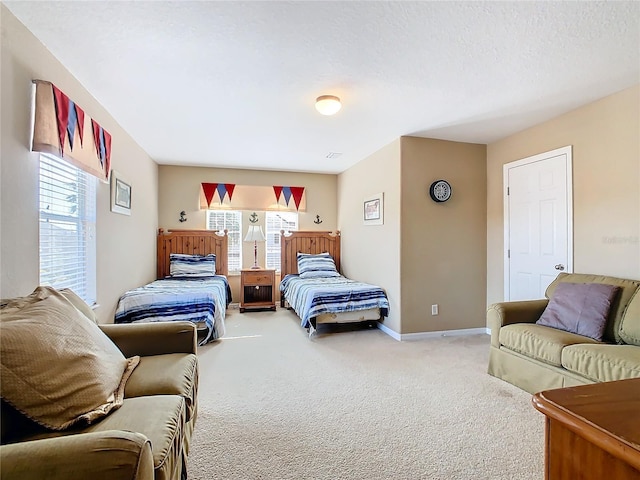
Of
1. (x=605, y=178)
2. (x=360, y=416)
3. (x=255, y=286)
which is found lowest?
(x=360, y=416)

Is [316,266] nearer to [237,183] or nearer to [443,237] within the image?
[237,183]

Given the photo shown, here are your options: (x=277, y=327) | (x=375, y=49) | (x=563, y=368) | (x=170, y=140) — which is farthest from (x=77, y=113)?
(x=563, y=368)

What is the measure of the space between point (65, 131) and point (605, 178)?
4.24 metres

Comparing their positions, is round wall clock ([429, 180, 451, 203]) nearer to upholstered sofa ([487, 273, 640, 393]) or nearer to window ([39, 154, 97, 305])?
upholstered sofa ([487, 273, 640, 393])

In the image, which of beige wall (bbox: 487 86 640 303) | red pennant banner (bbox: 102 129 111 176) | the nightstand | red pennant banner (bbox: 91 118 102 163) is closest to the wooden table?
beige wall (bbox: 487 86 640 303)

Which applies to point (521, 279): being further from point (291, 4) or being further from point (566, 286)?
point (291, 4)

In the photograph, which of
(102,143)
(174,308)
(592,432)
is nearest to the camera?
(592,432)

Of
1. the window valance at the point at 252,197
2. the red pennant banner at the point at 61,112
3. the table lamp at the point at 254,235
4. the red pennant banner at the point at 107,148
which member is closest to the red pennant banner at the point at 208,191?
the window valance at the point at 252,197

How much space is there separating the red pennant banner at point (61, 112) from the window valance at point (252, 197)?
10.9ft

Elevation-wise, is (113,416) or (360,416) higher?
(113,416)

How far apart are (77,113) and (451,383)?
3.57 m

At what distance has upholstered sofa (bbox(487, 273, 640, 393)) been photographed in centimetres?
198

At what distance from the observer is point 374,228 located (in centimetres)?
457

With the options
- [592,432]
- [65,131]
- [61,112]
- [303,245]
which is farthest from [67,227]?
[303,245]
